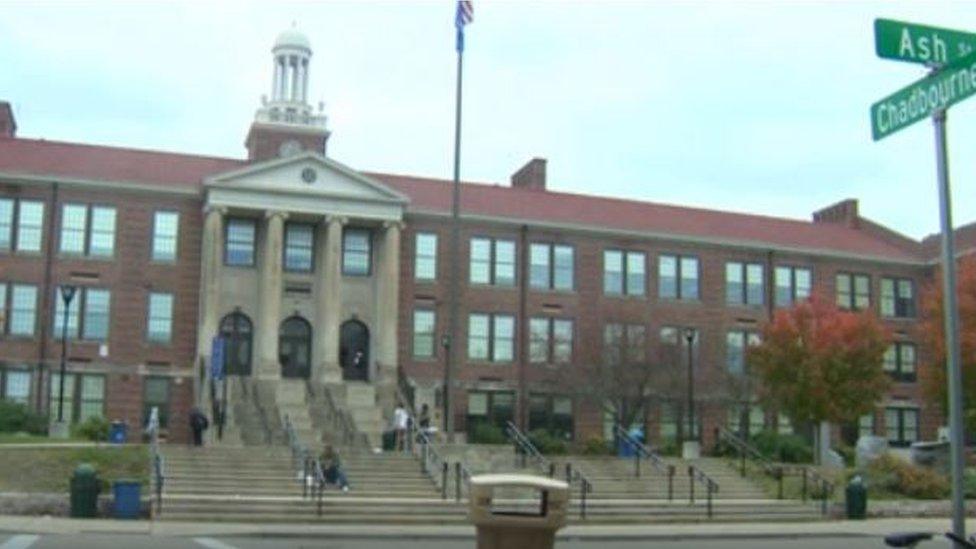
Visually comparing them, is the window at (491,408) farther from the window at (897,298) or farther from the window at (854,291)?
the window at (897,298)

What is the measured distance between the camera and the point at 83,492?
93.0 feet

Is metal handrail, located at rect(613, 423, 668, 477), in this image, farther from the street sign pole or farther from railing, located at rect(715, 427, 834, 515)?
the street sign pole

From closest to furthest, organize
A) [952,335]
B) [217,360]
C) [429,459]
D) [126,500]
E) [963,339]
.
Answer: [952,335] → [126,500] → [429,459] → [217,360] → [963,339]

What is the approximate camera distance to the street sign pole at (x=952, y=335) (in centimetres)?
780

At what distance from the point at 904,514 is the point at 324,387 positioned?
21012mm

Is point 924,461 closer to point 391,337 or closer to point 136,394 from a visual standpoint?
point 391,337

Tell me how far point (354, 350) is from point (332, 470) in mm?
17660

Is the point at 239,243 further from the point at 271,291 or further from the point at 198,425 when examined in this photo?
the point at 198,425

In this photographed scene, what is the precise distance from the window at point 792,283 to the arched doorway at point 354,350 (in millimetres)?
18847

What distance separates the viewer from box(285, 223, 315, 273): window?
50438 millimetres

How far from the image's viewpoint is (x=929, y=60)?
8.28 metres

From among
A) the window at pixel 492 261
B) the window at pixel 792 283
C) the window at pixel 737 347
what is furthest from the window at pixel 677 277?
the window at pixel 492 261

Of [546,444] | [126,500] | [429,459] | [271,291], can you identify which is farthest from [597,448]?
[126,500]

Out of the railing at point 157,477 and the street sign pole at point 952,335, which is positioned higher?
the street sign pole at point 952,335
